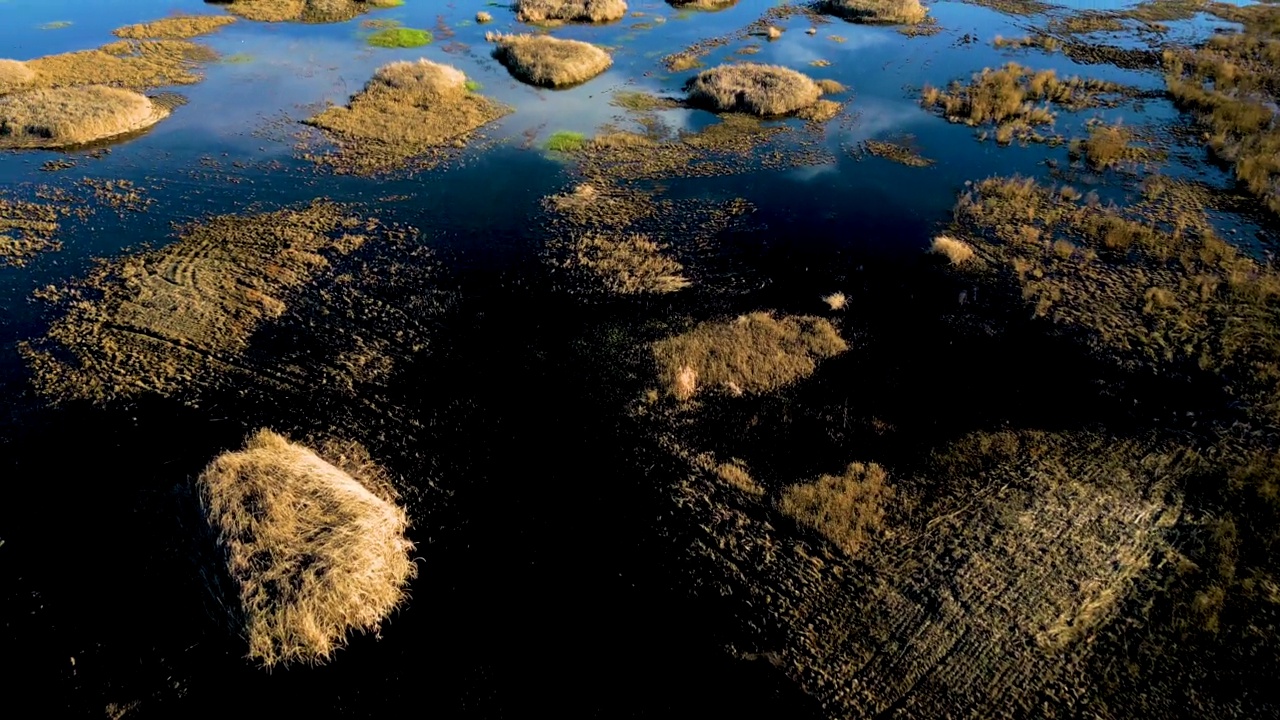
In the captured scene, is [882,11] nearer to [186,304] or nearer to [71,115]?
[186,304]

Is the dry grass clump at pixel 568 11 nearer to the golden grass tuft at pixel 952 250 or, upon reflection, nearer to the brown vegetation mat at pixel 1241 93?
the golden grass tuft at pixel 952 250

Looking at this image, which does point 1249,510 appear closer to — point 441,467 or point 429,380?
point 441,467

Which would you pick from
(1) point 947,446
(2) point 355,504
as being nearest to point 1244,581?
(1) point 947,446

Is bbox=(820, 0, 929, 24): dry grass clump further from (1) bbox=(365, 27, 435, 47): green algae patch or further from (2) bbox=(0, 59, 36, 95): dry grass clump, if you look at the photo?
(2) bbox=(0, 59, 36, 95): dry grass clump

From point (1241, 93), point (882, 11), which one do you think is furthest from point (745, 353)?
point (882, 11)

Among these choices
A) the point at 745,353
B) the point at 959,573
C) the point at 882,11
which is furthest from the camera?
the point at 882,11
